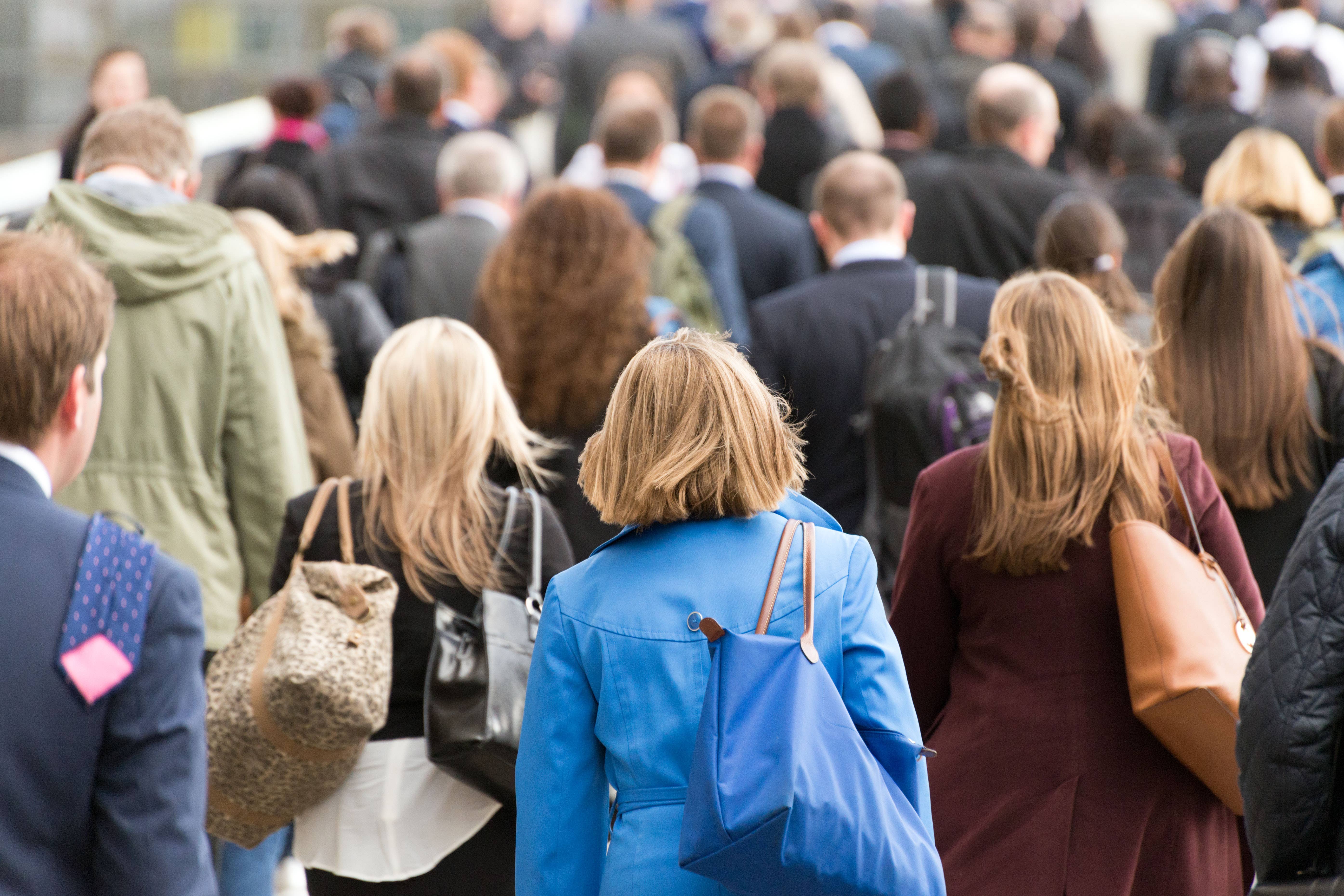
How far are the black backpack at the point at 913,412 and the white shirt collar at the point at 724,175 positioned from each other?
2659 mm

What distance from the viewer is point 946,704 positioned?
347 centimetres

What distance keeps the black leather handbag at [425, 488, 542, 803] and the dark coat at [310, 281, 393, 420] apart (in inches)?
87.8

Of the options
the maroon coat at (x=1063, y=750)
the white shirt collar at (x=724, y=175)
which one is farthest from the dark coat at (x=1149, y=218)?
the maroon coat at (x=1063, y=750)

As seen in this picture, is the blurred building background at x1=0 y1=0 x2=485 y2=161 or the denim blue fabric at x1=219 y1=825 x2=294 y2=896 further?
the blurred building background at x1=0 y1=0 x2=485 y2=161

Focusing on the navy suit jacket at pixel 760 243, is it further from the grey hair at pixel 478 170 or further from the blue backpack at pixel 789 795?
the blue backpack at pixel 789 795

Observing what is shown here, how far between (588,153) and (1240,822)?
5.93 metres

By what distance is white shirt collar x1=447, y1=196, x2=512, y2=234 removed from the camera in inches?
260

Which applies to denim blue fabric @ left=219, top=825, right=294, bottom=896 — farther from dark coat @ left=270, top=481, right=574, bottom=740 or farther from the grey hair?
the grey hair

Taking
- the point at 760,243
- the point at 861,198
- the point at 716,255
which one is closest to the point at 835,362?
the point at 861,198

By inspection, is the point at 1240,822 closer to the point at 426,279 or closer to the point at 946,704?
the point at 946,704

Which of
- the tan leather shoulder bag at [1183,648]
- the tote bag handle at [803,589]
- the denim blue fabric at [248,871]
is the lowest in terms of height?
the denim blue fabric at [248,871]

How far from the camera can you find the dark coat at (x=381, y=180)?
25.7ft

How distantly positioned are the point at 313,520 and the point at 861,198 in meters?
2.55

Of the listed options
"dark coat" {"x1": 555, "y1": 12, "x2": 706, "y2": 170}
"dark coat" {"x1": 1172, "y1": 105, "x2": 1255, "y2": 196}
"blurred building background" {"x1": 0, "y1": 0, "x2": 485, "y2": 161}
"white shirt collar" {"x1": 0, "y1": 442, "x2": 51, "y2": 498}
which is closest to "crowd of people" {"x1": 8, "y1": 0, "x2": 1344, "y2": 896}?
"white shirt collar" {"x1": 0, "y1": 442, "x2": 51, "y2": 498}
